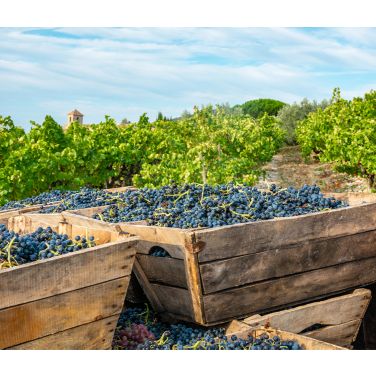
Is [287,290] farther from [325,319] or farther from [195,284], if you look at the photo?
[195,284]

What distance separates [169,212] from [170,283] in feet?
1.45

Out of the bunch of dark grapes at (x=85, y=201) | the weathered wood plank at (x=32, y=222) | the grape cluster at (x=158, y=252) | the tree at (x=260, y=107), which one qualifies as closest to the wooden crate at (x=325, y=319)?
the grape cluster at (x=158, y=252)

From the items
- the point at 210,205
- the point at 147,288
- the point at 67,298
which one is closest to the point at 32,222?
the point at 147,288

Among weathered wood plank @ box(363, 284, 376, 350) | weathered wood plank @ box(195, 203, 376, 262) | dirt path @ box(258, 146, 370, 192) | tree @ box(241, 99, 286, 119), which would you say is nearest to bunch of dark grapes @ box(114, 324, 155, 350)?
weathered wood plank @ box(195, 203, 376, 262)

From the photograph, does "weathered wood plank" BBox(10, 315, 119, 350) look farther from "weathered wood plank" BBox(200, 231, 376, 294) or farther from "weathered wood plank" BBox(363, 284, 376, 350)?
"weathered wood plank" BBox(363, 284, 376, 350)

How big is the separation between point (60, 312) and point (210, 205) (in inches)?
46.2

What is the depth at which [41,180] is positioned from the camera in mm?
7188

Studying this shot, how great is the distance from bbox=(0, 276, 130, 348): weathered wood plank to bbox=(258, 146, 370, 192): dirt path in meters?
10.2

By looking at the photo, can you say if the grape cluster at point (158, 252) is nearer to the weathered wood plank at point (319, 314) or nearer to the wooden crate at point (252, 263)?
the wooden crate at point (252, 263)

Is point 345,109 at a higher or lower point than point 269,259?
higher

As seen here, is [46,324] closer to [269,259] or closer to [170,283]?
[170,283]

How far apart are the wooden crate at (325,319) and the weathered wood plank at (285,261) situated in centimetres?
22
